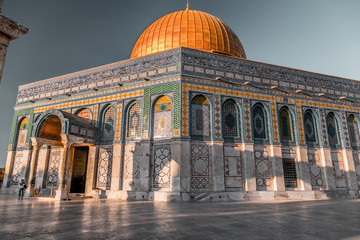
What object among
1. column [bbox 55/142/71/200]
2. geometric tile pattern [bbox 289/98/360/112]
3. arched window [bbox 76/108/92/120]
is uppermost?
geometric tile pattern [bbox 289/98/360/112]

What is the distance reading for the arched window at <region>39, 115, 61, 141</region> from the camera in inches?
620

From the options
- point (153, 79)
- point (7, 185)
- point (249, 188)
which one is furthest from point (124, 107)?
point (7, 185)

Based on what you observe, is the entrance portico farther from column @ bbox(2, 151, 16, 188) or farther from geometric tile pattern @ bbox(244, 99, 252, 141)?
geometric tile pattern @ bbox(244, 99, 252, 141)

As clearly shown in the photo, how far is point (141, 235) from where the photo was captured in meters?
4.46

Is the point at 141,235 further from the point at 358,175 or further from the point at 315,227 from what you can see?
the point at 358,175

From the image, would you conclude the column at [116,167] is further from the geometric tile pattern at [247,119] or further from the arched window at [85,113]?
the geometric tile pattern at [247,119]

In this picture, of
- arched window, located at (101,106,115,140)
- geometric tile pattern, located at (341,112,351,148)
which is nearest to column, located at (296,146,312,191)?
geometric tile pattern, located at (341,112,351,148)

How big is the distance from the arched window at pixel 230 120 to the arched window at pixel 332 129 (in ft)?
26.1

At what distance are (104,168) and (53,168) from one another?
466 cm

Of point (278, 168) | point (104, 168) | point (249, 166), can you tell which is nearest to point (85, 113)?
point (104, 168)

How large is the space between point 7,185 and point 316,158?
75.5ft

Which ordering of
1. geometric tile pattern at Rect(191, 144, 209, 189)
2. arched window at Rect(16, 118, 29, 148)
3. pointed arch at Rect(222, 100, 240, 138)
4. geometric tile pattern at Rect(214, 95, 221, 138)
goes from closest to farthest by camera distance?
geometric tile pattern at Rect(191, 144, 209, 189) → geometric tile pattern at Rect(214, 95, 221, 138) → pointed arch at Rect(222, 100, 240, 138) → arched window at Rect(16, 118, 29, 148)

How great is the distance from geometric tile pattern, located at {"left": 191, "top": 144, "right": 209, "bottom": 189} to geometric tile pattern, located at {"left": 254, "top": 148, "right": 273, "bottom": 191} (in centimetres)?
339

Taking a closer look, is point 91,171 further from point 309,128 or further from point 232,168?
point 309,128
